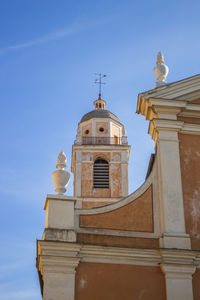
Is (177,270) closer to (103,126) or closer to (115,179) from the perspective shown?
(115,179)

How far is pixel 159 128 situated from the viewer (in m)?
10.5

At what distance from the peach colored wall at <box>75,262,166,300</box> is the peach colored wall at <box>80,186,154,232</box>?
755 mm

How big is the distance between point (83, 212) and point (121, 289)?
1.55 m

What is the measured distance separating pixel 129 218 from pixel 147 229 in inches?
15.3

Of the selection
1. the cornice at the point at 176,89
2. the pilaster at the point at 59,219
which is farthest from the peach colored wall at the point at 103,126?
the pilaster at the point at 59,219

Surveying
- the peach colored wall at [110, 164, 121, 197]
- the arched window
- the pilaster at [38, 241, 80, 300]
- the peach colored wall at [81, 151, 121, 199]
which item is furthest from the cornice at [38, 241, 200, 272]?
the arched window

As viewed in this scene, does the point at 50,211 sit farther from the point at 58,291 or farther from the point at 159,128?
the point at 159,128

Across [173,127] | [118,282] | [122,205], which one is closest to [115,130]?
[173,127]

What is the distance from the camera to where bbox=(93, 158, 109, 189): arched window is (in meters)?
28.2

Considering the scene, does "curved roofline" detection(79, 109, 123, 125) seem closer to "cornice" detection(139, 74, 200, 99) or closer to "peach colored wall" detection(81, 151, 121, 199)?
"peach colored wall" detection(81, 151, 121, 199)

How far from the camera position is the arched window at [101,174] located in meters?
28.2

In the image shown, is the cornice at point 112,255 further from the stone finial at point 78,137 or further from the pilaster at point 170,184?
the stone finial at point 78,137

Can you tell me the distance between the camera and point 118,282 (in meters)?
8.99

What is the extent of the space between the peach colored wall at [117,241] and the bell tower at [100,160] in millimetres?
17243
